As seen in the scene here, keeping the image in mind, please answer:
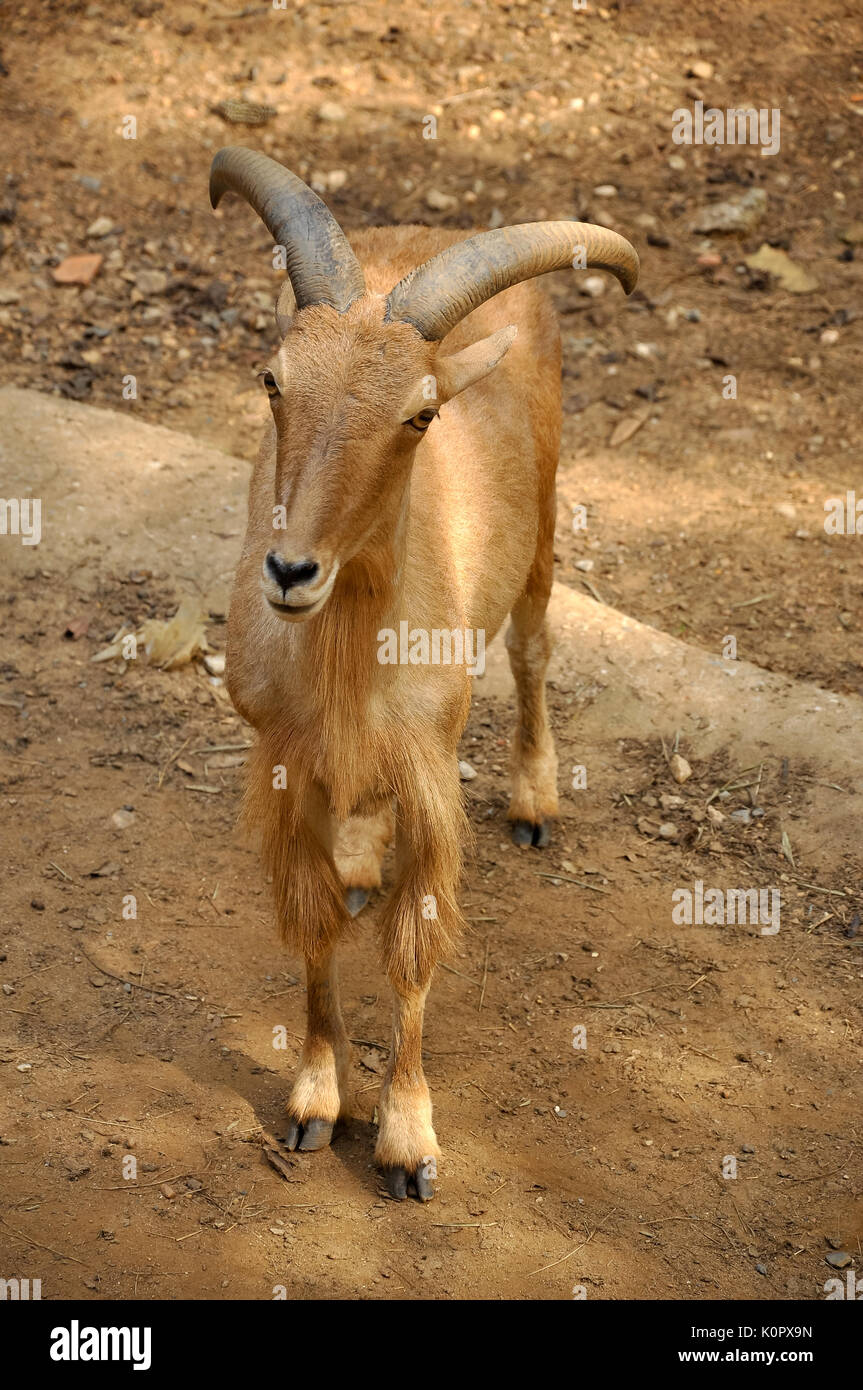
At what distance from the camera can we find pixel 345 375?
370 centimetres

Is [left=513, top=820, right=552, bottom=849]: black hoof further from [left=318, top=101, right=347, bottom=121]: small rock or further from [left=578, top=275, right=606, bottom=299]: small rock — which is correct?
[left=318, top=101, right=347, bottom=121]: small rock

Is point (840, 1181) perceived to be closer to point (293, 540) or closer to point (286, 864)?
point (286, 864)

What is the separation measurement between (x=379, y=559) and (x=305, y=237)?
939 millimetres

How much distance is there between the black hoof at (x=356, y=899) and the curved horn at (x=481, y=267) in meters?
2.88

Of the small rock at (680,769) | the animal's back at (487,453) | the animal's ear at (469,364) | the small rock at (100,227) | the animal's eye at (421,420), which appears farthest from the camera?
the small rock at (100,227)

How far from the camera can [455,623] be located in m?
4.70

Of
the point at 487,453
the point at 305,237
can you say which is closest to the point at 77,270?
the point at 487,453

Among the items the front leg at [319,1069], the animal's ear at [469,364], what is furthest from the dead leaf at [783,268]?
the front leg at [319,1069]

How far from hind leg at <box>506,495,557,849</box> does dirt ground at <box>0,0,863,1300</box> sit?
177 millimetres

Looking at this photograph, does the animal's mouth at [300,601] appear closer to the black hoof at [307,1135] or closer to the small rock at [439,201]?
the black hoof at [307,1135]

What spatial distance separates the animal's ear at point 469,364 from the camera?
392cm

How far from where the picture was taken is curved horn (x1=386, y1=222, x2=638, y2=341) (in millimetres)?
3841

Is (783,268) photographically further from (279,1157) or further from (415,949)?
(279,1157)

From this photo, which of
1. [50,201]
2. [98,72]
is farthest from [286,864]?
[98,72]
